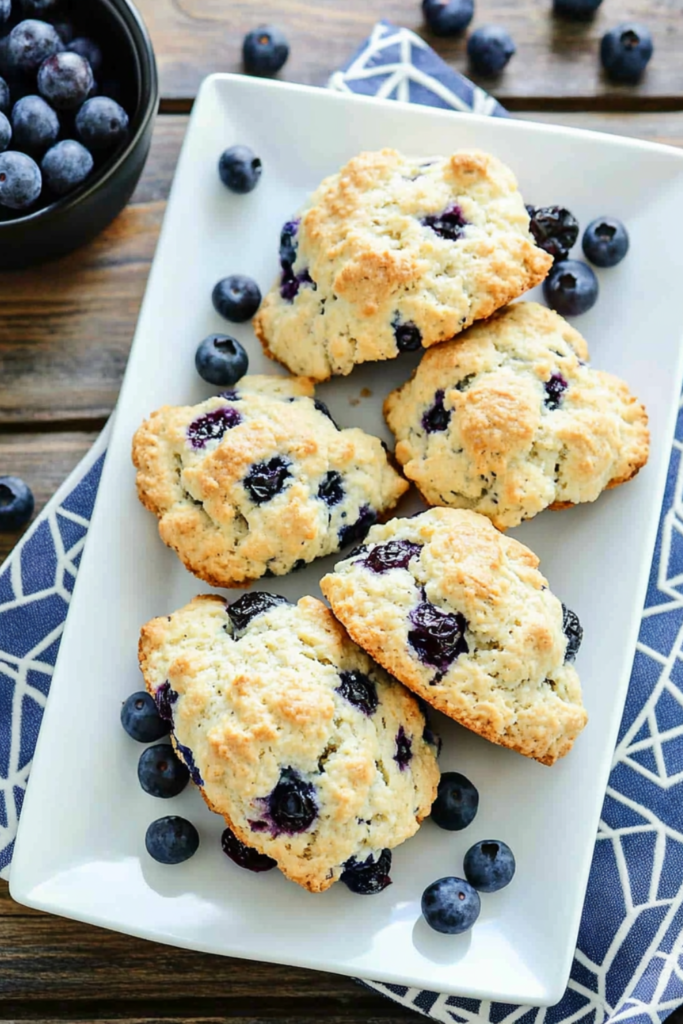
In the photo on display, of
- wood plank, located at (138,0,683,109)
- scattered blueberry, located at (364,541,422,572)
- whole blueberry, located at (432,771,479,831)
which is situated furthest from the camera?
wood plank, located at (138,0,683,109)

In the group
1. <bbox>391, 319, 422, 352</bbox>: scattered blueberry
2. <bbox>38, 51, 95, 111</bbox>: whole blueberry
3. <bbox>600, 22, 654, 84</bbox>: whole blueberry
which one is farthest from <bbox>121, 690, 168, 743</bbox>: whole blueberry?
<bbox>600, 22, 654, 84</bbox>: whole blueberry

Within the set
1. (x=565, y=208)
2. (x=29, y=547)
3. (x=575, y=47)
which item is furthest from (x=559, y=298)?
(x=29, y=547)

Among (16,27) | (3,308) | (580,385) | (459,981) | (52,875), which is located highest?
(16,27)

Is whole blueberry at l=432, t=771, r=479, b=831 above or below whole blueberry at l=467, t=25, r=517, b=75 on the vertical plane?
below

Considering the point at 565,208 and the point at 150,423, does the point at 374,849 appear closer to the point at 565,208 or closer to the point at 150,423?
the point at 150,423

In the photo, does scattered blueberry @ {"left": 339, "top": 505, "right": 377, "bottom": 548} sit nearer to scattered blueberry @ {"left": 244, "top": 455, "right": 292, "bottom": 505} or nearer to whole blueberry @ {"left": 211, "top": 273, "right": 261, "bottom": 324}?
scattered blueberry @ {"left": 244, "top": 455, "right": 292, "bottom": 505}

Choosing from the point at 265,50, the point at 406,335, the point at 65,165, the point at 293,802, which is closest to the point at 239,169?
the point at 65,165

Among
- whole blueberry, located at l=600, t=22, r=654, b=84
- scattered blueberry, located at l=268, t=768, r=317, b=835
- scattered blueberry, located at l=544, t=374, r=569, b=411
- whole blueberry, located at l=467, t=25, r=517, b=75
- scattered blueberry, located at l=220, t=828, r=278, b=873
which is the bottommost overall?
scattered blueberry, located at l=220, t=828, r=278, b=873
